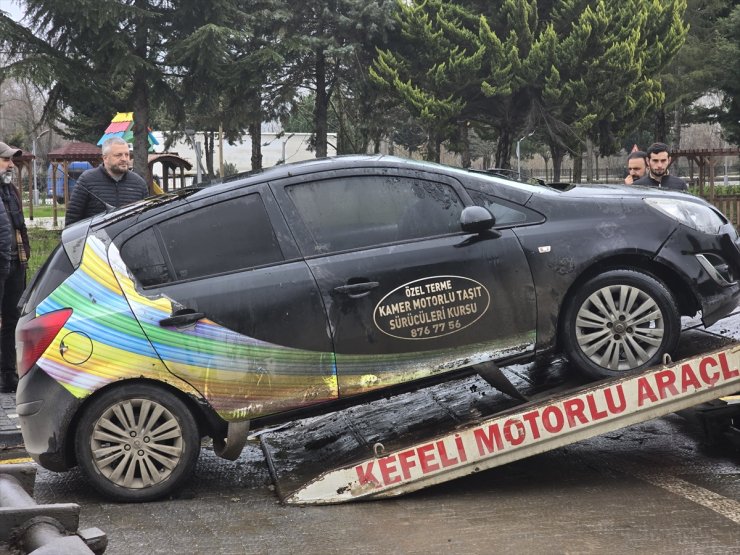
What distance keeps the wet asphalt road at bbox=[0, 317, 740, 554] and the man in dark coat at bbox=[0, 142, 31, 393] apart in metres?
2.57

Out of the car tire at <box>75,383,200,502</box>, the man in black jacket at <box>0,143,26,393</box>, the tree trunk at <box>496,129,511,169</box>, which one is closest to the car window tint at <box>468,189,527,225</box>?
the car tire at <box>75,383,200,502</box>

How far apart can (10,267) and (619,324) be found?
5.14 m

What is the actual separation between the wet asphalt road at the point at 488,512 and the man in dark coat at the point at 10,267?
101 inches

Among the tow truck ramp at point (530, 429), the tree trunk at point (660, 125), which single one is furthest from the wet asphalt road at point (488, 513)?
the tree trunk at point (660, 125)

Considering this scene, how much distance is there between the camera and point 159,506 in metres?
4.82

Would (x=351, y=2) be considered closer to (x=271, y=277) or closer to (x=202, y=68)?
(x=202, y=68)

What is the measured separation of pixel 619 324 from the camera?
5.11 metres

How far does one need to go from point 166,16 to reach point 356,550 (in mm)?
28854

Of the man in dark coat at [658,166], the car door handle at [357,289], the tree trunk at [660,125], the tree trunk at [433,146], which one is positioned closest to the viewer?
the car door handle at [357,289]

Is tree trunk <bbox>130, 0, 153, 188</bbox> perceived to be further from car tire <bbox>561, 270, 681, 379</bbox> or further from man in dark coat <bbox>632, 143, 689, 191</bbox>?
car tire <bbox>561, 270, 681, 379</bbox>

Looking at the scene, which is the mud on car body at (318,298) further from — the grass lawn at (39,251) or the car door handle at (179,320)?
the grass lawn at (39,251)

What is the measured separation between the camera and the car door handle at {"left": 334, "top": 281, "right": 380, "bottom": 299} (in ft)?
16.1

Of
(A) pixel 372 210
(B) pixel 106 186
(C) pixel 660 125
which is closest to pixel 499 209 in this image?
(A) pixel 372 210

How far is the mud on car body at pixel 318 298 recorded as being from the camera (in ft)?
15.7
